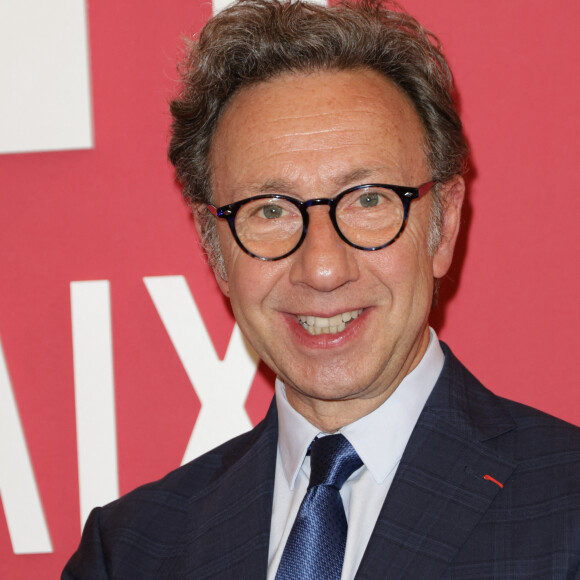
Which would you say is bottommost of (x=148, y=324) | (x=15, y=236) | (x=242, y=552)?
(x=242, y=552)

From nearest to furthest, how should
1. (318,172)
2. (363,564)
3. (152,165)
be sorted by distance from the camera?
(363,564)
(318,172)
(152,165)

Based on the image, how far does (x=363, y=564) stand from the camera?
1409 mm

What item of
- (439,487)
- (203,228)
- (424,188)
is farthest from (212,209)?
(439,487)

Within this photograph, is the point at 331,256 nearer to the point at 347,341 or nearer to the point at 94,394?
the point at 347,341

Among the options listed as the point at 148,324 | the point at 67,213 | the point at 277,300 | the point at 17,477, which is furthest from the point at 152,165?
the point at 17,477

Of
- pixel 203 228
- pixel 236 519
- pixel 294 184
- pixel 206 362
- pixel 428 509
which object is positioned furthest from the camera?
pixel 206 362

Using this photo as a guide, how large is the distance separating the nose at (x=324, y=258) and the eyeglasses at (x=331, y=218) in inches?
0.5

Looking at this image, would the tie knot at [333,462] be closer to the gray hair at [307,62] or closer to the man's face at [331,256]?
the man's face at [331,256]

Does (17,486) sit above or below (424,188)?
below

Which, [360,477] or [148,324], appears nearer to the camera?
[360,477]

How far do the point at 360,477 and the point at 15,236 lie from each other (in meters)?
1.05

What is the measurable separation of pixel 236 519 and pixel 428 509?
1.30ft

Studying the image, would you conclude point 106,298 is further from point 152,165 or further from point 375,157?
point 375,157

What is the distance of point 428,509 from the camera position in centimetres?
145
